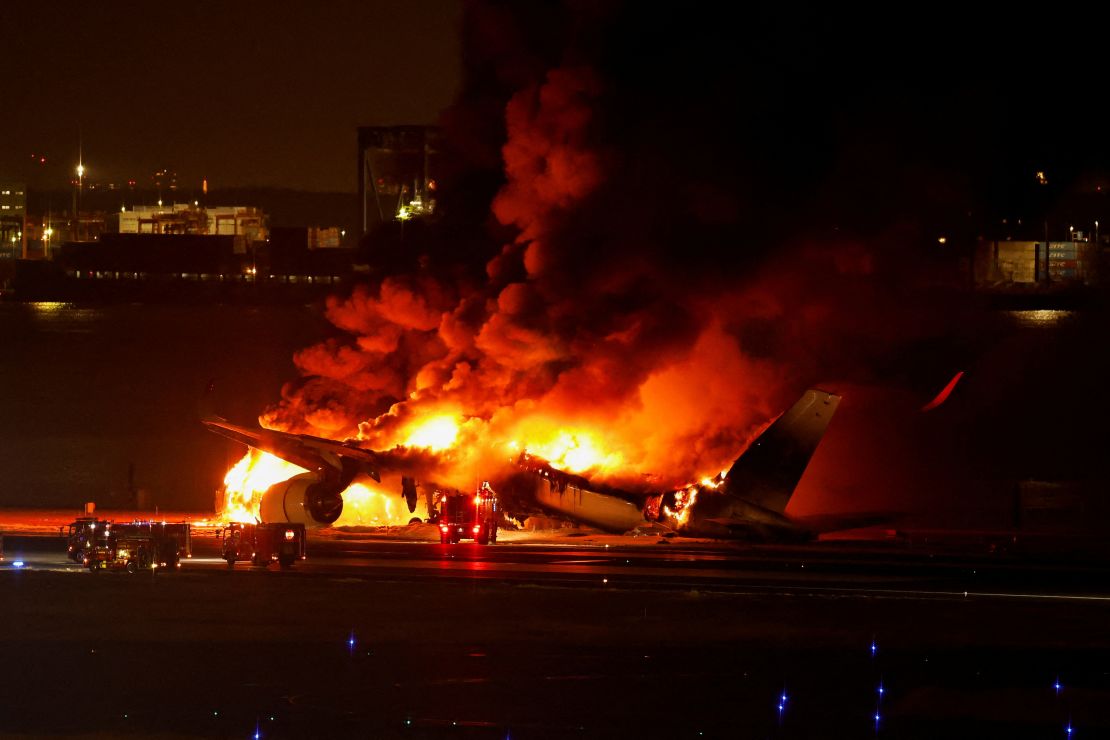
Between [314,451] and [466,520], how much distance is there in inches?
271

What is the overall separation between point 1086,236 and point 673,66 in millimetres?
56206

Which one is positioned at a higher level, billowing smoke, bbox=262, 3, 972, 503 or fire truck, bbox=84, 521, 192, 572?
billowing smoke, bbox=262, 3, 972, 503

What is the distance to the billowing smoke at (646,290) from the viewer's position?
5075 centimetres

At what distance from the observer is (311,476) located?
2034 inches

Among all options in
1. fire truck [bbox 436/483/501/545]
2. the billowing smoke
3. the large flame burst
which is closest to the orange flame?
the large flame burst

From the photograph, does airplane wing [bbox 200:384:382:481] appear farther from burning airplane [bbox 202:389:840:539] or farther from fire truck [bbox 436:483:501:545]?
fire truck [bbox 436:483:501:545]

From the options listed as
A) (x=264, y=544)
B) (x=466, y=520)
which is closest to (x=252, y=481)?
(x=466, y=520)

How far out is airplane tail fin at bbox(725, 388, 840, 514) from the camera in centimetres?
4544

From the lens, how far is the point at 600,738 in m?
19.1

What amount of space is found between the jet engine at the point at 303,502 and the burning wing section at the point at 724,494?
6.47m

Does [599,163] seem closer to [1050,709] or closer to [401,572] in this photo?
[401,572]

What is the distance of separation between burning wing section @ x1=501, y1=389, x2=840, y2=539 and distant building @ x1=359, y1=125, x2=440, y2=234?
34.0 meters

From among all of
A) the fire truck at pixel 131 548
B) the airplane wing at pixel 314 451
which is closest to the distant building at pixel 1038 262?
the airplane wing at pixel 314 451

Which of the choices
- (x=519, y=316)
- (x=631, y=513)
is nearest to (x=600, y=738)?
(x=631, y=513)
